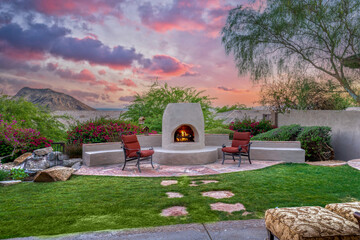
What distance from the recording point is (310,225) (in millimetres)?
2092

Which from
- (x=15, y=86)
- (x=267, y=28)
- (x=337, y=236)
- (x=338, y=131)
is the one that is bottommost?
(x=337, y=236)

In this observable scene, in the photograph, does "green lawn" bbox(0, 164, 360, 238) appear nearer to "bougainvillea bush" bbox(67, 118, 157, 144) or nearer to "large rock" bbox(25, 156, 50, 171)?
"large rock" bbox(25, 156, 50, 171)

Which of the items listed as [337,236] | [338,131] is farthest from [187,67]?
[337,236]

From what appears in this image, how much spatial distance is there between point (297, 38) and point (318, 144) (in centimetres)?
402

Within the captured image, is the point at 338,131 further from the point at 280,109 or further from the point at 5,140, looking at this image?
the point at 5,140

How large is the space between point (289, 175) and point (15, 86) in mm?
12601

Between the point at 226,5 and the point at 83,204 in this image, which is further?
the point at 226,5

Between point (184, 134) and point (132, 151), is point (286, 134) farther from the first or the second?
point (132, 151)

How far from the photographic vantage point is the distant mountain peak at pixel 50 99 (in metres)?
11.9

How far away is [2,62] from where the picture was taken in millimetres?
11320

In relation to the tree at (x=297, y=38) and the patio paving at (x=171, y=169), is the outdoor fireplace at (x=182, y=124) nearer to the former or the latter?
the patio paving at (x=171, y=169)

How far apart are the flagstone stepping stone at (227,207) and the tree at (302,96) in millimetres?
7254

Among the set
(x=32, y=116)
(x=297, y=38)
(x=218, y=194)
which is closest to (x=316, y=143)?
(x=297, y=38)

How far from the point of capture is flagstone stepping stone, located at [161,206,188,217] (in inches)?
137
